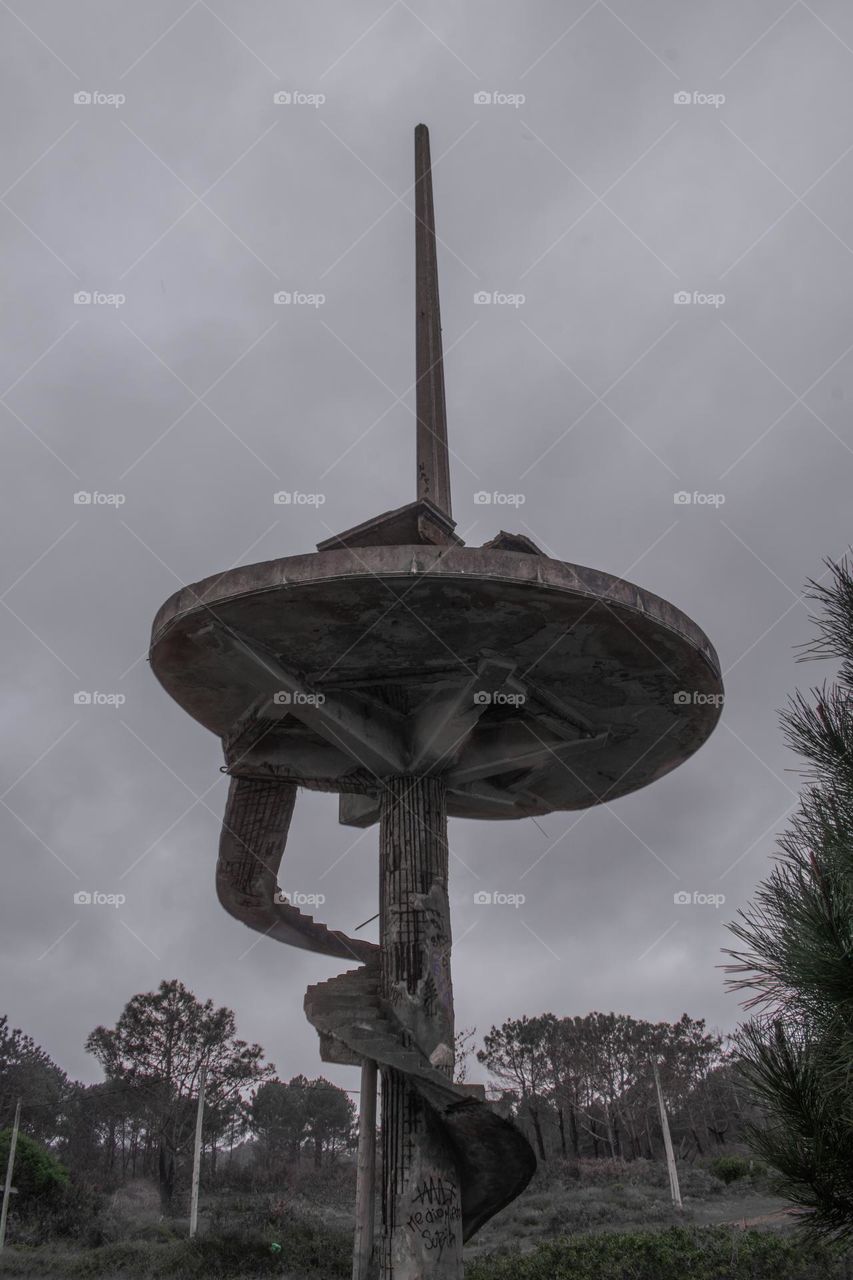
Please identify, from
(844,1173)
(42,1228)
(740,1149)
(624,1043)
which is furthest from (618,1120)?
(844,1173)

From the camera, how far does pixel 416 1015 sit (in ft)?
34.1

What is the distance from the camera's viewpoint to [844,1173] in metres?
4.46

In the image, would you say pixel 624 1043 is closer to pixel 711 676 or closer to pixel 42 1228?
pixel 42 1228

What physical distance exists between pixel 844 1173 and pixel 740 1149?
46991 millimetres

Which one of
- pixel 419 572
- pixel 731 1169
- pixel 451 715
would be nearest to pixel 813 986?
pixel 419 572
